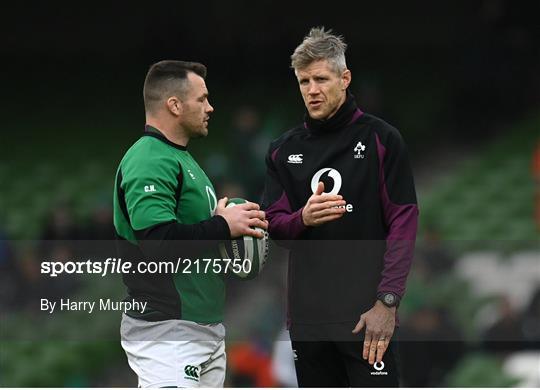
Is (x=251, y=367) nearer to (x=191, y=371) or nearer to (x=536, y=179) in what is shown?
(x=536, y=179)

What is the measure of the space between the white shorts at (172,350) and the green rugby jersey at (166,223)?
38mm

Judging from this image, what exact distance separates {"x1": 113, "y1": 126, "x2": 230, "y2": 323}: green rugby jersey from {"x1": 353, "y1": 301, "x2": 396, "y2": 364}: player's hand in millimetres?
547

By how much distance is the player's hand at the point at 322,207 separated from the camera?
423cm

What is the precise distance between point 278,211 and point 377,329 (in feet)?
1.91

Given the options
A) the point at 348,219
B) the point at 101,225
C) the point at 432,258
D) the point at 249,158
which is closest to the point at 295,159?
the point at 348,219

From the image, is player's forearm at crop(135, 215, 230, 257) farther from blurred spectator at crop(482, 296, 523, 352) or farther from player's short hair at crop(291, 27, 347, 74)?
blurred spectator at crop(482, 296, 523, 352)

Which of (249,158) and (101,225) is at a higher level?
(249,158)

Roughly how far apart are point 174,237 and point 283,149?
0.66 m

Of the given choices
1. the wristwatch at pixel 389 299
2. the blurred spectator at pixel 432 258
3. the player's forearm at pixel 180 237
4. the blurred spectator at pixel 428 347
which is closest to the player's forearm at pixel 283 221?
the player's forearm at pixel 180 237

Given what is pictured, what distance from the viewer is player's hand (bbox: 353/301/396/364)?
432 centimetres

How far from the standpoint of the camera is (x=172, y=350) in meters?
4.28

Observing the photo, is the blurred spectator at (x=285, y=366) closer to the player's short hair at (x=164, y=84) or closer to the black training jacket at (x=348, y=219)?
the black training jacket at (x=348, y=219)

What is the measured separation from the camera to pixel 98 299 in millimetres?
9258

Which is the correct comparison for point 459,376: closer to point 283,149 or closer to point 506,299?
point 506,299
